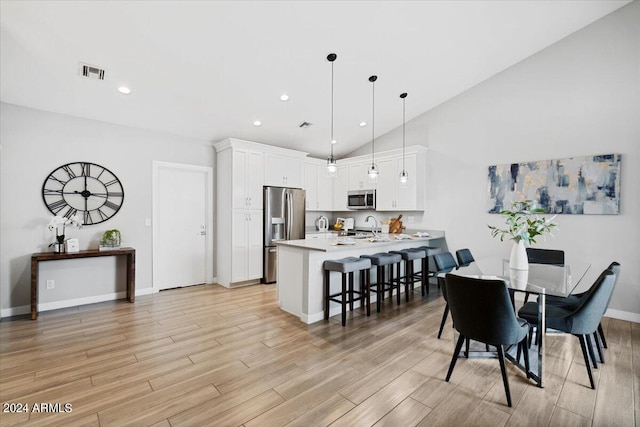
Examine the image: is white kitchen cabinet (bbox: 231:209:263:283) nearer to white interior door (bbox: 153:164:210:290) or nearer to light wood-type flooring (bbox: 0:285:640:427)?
white interior door (bbox: 153:164:210:290)

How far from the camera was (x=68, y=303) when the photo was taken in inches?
161

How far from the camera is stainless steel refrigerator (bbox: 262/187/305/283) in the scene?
548 centimetres

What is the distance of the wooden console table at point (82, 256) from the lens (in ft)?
11.7

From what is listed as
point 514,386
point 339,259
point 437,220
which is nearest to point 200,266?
point 339,259

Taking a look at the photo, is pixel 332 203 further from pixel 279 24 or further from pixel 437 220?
pixel 279 24

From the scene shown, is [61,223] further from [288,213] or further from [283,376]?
[283,376]

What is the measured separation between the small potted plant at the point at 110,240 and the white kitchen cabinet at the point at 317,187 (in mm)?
3378

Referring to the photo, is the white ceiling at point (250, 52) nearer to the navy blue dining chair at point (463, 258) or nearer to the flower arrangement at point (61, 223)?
→ the flower arrangement at point (61, 223)

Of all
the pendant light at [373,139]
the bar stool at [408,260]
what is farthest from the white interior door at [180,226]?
the bar stool at [408,260]

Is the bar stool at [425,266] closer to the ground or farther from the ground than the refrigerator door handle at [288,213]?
closer to the ground

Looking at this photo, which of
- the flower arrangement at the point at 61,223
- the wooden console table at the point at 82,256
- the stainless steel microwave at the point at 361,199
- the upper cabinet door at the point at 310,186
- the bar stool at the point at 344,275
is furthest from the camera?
the upper cabinet door at the point at 310,186

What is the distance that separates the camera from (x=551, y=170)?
163 inches

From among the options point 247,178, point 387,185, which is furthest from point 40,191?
point 387,185

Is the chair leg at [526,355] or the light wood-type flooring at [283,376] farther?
the chair leg at [526,355]
